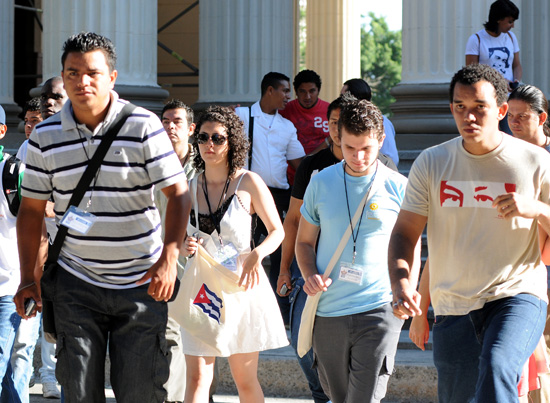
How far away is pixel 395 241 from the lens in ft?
16.8

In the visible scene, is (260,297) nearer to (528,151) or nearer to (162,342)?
(162,342)

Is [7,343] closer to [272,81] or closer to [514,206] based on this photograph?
[514,206]

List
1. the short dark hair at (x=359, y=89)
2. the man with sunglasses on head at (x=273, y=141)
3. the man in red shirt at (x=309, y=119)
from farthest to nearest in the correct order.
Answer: the man in red shirt at (x=309, y=119) → the man with sunglasses on head at (x=273, y=141) → the short dark hair at (x=359, y=89)

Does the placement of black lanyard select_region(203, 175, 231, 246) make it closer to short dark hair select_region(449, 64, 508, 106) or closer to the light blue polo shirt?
the light blue polo shirt

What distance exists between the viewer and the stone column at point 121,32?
11.4 metres

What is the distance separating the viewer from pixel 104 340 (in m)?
5.09

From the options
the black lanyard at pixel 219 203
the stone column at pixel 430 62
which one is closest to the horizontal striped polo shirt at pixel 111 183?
the black lanyard at pixel 219 203

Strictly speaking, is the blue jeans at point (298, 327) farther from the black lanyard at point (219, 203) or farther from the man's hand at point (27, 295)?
the man's hand at point (27, 295)

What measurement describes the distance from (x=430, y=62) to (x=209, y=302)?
5795mm

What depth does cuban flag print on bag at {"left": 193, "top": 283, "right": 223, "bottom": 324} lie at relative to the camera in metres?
6.29

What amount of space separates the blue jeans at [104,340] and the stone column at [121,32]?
6.72m

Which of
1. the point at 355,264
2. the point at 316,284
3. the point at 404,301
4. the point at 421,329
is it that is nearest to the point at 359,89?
the point at 355,264

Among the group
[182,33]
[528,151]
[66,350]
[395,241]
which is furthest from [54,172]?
[182,33]

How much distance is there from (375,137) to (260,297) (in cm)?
123
